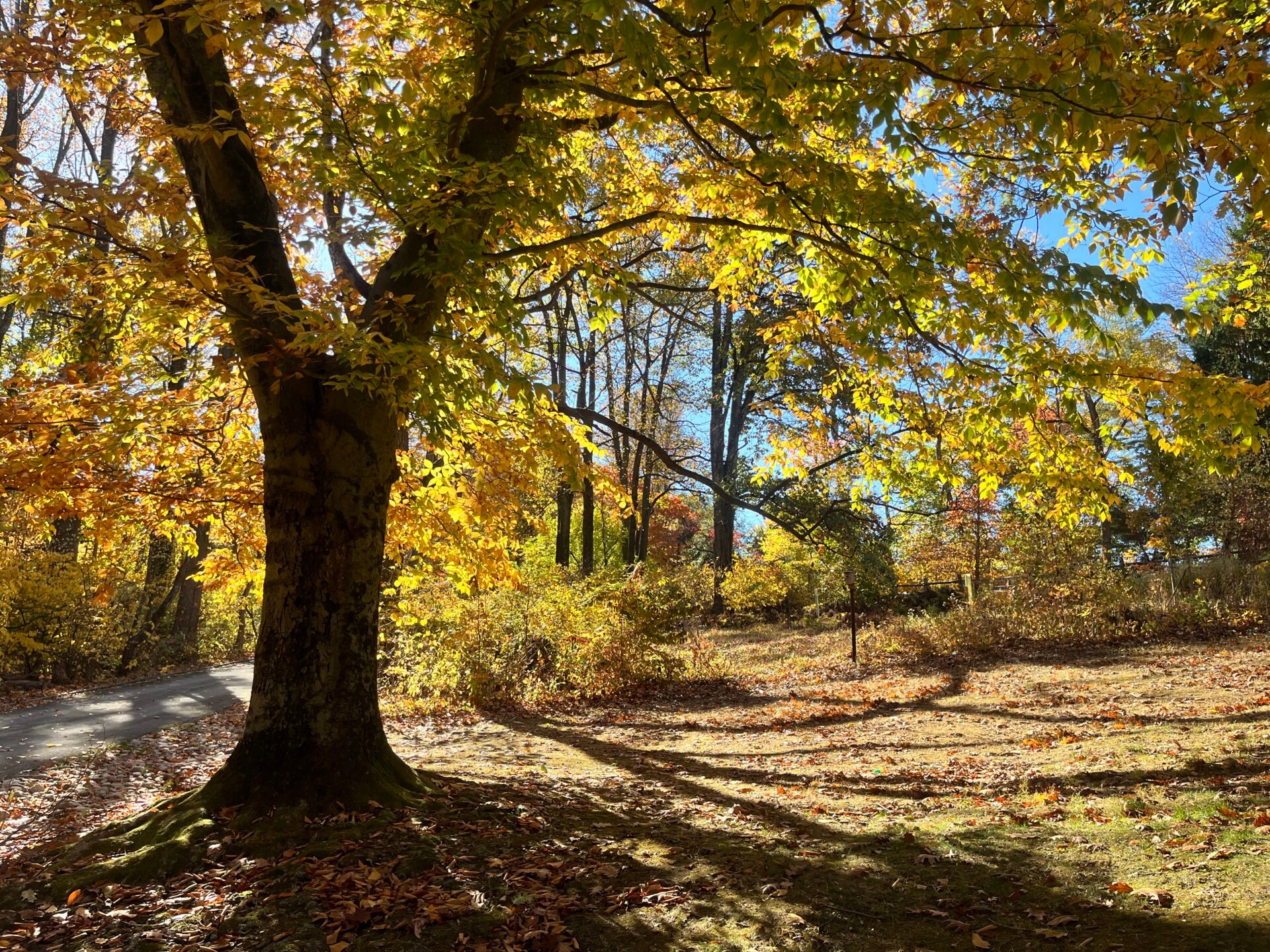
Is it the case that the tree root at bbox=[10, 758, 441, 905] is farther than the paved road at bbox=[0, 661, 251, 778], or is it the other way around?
the paved road at bbox=[0, 661, 251, 778]

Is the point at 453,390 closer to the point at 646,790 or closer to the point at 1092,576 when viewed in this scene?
the point at 646,790

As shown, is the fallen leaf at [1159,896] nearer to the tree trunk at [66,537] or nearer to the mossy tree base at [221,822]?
the mossy tree base at [221,822]

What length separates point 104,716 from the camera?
1034cm

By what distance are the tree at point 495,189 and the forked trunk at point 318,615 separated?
0.02m

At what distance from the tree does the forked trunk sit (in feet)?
0.06

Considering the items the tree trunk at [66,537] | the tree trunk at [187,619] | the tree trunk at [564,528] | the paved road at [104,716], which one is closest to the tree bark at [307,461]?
the paved road at [104,716]

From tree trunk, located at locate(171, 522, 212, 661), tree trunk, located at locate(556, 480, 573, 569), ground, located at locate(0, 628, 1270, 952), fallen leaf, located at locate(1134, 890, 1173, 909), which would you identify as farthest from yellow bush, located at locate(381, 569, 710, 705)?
tree trunk, located at locate(556, 480, 573, 569)

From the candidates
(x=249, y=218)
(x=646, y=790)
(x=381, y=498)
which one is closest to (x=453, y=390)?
(x=381, y=498)

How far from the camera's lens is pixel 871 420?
8.25 m

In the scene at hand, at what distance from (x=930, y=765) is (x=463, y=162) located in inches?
233

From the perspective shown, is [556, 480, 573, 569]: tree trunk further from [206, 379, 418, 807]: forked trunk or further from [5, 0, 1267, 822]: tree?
[206, 379, 418, 807]: forked trunk

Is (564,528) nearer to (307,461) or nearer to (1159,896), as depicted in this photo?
(307,461)

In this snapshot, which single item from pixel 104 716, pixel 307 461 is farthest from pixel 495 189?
pixel 104 716

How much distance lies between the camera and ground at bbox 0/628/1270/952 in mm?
3244
